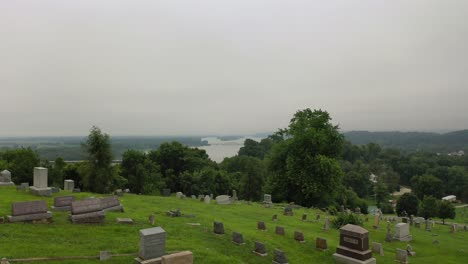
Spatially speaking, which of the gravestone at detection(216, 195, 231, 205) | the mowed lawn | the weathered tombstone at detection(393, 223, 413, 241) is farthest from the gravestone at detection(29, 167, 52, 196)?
the weathered tombstone at detection(393, 223, 413, 241)

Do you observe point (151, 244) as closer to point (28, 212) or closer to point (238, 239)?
point (238, 239)

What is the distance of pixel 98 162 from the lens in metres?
30.3

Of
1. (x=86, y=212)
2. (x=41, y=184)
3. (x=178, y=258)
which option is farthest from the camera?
(x=41, y=184)

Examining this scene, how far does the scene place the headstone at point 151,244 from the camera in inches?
421

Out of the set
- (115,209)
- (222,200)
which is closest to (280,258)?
(115,209)

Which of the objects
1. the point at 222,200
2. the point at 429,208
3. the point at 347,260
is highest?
the point at 347,260

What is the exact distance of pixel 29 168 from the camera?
36.5 metres

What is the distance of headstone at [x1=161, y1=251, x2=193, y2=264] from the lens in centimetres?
1030

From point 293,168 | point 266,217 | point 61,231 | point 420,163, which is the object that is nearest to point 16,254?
point 61,231

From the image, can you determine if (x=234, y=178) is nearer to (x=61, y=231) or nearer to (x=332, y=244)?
(x=332, y=244)

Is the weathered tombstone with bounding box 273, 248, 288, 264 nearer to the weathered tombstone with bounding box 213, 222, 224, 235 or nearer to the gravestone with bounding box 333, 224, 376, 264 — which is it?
the gravestone with bounding box 333, 224, 376, 264

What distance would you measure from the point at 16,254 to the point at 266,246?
9.03 metres

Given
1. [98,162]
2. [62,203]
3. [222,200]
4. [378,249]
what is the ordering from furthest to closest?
1. [98,162]
2. [222,200]
3. [62,203]
4. [378,249]

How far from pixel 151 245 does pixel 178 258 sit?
40.3 inches
